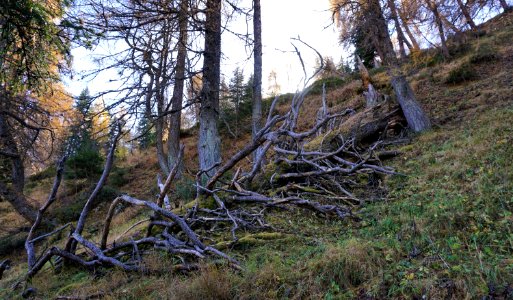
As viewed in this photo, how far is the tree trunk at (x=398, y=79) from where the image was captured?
321 inches

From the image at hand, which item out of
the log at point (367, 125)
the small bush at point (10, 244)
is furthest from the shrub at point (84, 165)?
the log at point (367, 125)

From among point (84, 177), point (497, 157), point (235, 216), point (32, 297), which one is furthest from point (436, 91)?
point (84, 177)

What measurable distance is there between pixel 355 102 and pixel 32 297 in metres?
13.4

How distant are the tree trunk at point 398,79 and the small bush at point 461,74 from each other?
12.7 feet

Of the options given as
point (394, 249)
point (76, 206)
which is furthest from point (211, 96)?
point (76, 206)

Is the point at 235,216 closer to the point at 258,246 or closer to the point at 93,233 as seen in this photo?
the point at 258,246

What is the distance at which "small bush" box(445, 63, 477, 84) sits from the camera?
10883 millimetres

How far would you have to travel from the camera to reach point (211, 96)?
6.85m

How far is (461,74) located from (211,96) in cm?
979

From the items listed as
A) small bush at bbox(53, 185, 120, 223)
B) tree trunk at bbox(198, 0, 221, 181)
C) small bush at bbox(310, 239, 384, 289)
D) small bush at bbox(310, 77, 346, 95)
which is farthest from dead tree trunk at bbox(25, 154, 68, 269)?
small bush at bbox(310, 77, 346, 95)

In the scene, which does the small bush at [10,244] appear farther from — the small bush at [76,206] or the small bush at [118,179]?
the small bush at [118,179]

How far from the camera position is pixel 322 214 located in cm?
436

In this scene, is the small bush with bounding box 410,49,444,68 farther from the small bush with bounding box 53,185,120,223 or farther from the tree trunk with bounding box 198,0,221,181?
the small bush with bounding box 53,185,120,223

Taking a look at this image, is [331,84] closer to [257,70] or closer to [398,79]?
[398,79]
